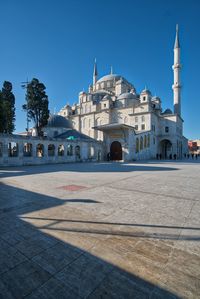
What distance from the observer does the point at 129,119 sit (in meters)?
44.9

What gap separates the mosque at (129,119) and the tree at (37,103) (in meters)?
9.36

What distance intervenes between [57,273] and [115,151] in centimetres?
3126

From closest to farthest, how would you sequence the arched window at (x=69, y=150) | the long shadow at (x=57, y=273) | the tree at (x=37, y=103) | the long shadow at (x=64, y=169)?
the long shadow at (x=57, y=273), the long shadow at (x=64, y=169), the arched window at (x=69, y=150), the tree at (x=37, y=103)

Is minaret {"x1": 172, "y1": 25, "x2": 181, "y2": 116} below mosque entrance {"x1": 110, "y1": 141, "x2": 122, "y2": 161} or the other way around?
the other way around

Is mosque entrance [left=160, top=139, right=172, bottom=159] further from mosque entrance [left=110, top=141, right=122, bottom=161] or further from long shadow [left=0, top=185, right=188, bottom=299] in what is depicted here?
long shadow [left=0, top=185, right=188, bottom=299]

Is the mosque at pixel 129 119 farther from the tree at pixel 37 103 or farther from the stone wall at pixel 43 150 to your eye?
the tree at pixel 37 103

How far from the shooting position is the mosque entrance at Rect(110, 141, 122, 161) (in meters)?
32.5

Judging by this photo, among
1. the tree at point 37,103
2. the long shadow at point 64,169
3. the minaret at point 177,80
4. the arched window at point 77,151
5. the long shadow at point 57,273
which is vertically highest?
the minaret at point 177,80

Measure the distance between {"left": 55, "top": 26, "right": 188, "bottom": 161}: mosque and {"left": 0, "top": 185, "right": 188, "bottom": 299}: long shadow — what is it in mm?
26930

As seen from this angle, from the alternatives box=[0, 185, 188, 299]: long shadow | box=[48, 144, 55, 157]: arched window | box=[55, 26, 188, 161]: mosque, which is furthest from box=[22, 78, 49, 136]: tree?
box=[0, 185, 188, 299]: long shadow

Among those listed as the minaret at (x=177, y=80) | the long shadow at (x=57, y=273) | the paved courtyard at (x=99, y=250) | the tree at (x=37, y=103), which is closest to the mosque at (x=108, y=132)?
the minaret at (x=177, y=80)

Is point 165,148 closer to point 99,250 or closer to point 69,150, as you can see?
point 69,150

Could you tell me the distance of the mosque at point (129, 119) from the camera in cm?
3247

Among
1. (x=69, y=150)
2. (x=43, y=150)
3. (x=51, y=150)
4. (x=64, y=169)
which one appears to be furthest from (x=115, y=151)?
(x=64, y=169)
